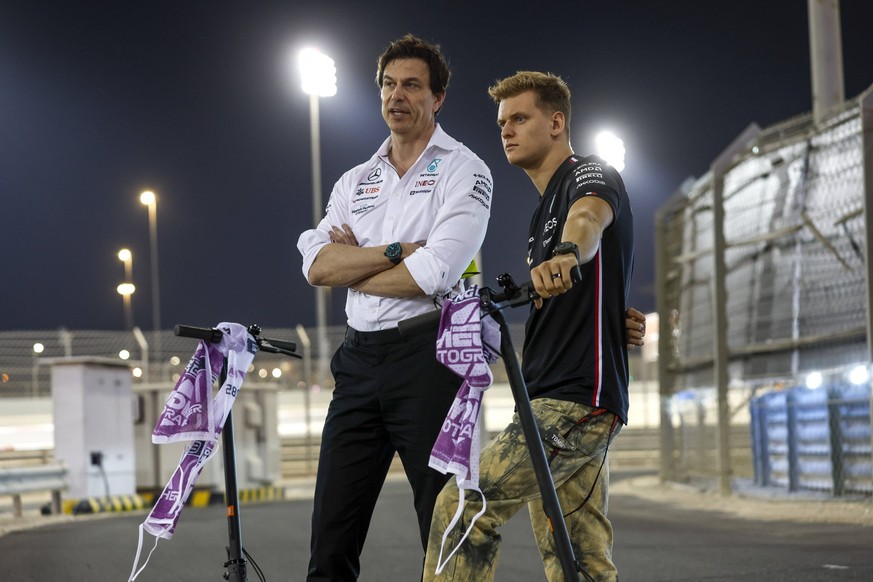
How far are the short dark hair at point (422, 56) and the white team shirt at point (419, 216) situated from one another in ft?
0.61

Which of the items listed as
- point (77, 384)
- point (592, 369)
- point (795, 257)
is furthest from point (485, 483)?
point (77, 384)

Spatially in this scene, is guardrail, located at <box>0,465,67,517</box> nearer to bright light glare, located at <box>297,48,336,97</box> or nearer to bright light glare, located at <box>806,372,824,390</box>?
bright light glare, located at <box>806,372,824,390</box>

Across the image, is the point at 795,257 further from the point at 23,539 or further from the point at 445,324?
the point at 445,324

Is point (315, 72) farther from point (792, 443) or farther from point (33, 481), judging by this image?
point (792, 443)

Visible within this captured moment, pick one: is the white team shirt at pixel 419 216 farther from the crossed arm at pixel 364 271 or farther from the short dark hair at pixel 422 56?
the short dark hair at pixel 422 56

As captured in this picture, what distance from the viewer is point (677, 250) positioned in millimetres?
18000

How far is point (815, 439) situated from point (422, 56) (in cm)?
1011

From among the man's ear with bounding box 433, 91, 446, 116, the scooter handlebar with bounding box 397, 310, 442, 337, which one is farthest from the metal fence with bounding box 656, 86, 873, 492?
the scooter handlebar with bounding box 397, 310, 442, 337

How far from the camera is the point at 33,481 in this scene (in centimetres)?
1439

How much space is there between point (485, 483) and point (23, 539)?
8.61 metres

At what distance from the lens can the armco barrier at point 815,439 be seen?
1230 centimetres

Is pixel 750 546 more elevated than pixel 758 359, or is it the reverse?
pixel 758 359

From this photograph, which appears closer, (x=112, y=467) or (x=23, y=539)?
(x=23, y=539)

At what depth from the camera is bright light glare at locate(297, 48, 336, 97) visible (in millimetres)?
28266
